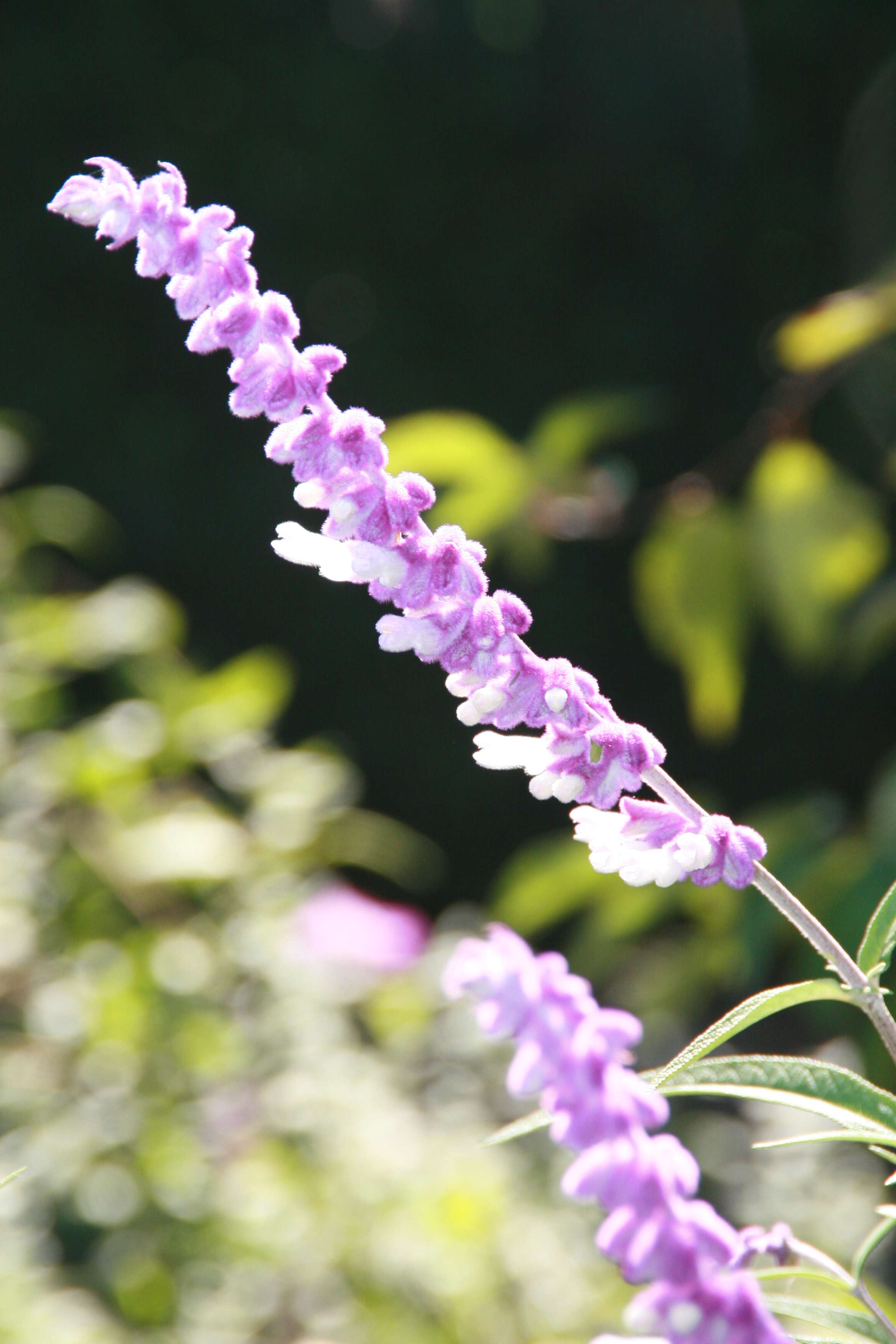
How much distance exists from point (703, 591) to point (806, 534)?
0.14m

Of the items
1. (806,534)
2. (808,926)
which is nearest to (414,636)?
(808,926)

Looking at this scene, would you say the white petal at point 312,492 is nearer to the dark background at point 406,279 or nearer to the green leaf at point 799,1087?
the green leaf at point 799,1087

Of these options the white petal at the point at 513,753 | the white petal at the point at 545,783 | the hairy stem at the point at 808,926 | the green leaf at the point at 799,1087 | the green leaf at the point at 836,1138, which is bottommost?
the green leaf at the point at 836,1138

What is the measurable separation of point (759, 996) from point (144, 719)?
5.96 ft

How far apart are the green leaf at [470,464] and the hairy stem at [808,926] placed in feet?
3.62

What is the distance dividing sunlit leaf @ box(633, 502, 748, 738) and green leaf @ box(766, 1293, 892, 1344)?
100cm

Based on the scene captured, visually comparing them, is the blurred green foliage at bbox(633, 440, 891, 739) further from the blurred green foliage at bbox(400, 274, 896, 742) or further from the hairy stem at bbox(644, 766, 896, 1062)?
the hairy stem at bbox(644, 766, 896, 1062)

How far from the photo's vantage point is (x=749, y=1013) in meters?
0.44

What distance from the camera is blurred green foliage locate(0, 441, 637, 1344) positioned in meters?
1.68

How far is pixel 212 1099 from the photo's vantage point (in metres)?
1.88

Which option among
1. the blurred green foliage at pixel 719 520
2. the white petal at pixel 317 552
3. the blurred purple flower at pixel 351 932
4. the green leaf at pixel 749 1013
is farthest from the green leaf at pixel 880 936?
the blurred purple flower at pixel 351 932

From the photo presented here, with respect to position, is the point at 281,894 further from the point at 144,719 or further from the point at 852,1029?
the point at 852,1029

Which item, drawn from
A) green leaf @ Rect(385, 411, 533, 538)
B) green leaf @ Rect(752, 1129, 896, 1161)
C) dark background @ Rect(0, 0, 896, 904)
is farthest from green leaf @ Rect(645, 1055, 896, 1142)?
dark background @ Rect(0, 0, 896, 904)

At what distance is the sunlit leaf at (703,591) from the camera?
4.79ft
